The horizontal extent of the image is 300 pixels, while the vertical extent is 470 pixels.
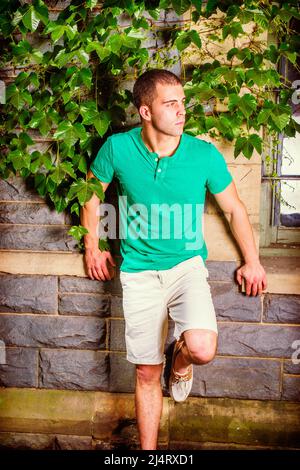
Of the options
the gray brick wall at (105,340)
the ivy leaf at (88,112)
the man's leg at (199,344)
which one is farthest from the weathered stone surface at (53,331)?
the ivy leaf at (88,112)

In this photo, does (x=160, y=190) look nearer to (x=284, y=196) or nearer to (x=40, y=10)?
(x=284, y=196)

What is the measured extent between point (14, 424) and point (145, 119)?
2.04 m

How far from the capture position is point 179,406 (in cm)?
272

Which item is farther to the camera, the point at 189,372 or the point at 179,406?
the point at 179,406

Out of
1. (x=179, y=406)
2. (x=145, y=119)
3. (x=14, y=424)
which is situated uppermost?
(x=145, y=119)

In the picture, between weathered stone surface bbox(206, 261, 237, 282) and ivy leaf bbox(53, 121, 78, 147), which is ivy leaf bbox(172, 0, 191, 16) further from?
weathered stone surface bbox(206, 261, 237, 282)

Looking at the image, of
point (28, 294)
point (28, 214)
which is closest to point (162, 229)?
point (28, 214)

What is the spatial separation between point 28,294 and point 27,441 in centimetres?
92

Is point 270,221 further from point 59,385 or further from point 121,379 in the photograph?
point 59,385

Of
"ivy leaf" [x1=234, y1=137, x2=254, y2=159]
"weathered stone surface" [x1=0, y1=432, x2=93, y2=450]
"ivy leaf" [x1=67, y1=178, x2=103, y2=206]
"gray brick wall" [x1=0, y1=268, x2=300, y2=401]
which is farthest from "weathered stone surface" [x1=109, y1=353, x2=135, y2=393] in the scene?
"ivy leaf" [x1=234, y1=137, x2=254, y2=159]

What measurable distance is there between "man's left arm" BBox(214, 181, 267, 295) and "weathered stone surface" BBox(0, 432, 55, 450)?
1543mm

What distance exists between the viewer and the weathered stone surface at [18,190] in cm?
270

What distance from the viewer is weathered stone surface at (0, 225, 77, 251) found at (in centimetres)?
270

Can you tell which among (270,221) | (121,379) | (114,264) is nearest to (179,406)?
(121,379)
